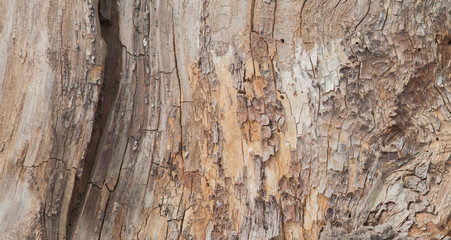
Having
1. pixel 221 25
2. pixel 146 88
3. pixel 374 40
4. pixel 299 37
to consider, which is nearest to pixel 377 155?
pixel 374 40

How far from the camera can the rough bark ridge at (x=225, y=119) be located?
1.74m

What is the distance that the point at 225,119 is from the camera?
193 cm

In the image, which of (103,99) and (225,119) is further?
(103,99)

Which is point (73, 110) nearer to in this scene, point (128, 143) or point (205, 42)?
point (128, 143)

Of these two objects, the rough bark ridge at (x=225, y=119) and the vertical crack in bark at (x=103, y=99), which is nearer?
the rough bark ridge at (x=225, y=119)

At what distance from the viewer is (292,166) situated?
1.81 metres

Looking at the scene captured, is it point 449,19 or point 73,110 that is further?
point 73,110

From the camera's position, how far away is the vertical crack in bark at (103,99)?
2.04 meters

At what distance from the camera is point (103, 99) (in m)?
2.10

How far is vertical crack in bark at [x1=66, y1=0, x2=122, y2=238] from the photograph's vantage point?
2041mm

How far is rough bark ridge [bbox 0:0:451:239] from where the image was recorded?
1736 mm

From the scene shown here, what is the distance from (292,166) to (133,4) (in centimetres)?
114

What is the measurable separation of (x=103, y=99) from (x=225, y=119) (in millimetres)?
625

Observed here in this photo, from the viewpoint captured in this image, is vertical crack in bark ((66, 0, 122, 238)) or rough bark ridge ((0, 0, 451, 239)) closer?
rough bark ridge ((0, 0, 451, 239))
